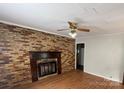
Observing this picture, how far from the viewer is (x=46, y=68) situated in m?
4.83

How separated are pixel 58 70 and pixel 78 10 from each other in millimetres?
3811

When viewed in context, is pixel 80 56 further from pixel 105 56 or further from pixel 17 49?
pixel 17 49

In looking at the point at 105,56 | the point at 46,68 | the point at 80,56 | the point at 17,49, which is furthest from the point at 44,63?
the point at 105,56

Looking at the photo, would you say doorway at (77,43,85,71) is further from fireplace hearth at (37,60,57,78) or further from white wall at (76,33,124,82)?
fireplace hearth at (37,60,57,78)

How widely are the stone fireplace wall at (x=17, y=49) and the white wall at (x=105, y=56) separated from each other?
7.55ft

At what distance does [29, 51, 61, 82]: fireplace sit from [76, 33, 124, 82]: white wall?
69.3 inches

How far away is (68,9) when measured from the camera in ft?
6.98

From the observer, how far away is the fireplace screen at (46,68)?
4.51 metres

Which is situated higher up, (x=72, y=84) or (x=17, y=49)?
(x=17, y=49)

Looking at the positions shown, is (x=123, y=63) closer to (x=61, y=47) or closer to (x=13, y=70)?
(x=61, y=47)

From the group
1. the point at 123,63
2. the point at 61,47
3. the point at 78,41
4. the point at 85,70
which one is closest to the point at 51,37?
the point at 61,47

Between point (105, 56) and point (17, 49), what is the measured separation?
3913mm

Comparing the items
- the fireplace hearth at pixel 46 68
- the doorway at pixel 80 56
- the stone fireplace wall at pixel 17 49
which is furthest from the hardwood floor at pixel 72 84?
the doorway at pixel 80 56

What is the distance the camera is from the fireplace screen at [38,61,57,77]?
451 cm
